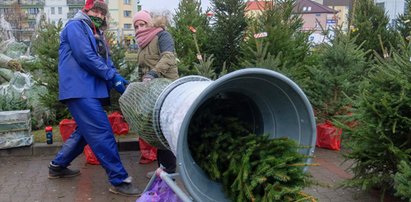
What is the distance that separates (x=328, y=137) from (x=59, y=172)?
3.60 meters

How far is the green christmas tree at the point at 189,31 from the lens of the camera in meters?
7.72

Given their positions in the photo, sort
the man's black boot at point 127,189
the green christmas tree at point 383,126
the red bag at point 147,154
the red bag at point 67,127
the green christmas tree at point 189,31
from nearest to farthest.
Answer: the green christmas tree at point 383,126 < the man's black boot at point 127,189 < the red bag at point 147,154 < the red bag at point 67,127 < the green christmas tree at point 189,31

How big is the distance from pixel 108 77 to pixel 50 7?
88865 millimetres

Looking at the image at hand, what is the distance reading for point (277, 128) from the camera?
8.77 feet

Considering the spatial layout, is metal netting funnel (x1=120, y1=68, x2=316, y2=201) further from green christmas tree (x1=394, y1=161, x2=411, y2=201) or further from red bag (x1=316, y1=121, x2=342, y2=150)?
red bag (x1=316, y1=121, x2=342, y2=150)

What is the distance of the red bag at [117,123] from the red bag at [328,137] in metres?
2.78

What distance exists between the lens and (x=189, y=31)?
26.9 ft

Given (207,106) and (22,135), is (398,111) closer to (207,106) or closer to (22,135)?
(207,106)

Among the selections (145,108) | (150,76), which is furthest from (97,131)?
(145,108)

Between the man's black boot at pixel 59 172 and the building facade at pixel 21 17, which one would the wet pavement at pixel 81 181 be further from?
the building facade at pixel 21 17

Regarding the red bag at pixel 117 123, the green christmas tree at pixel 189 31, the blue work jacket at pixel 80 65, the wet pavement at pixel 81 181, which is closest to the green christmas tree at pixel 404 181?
the wet pavement at pixel 81 181

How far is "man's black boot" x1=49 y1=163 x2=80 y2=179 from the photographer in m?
4.99

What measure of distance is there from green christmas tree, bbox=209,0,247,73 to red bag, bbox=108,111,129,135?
7.40 feet

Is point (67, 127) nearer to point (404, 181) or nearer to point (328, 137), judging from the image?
point (328, 137)
